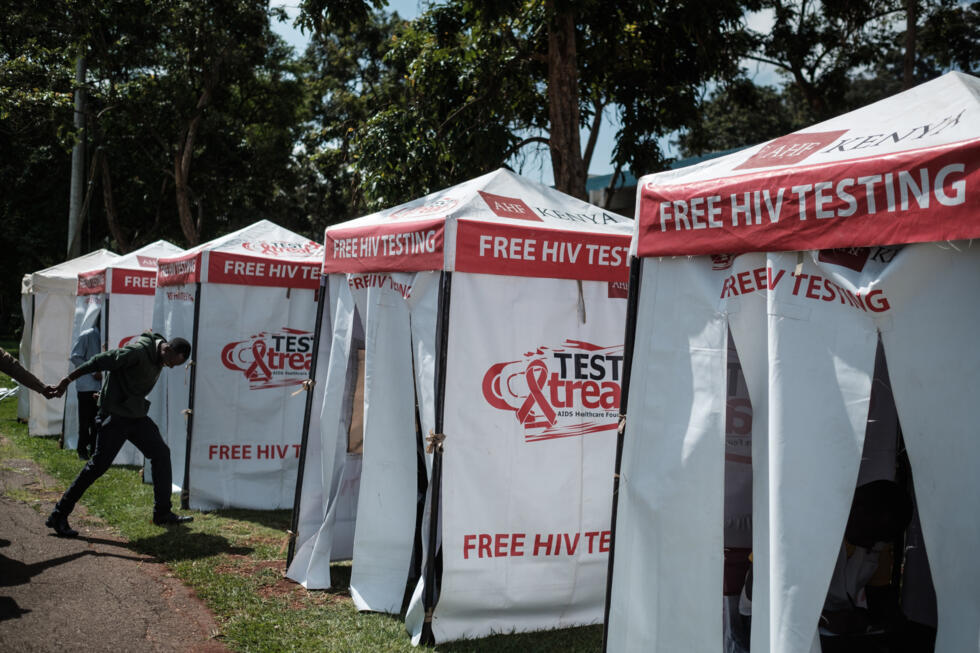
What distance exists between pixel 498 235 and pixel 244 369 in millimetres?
4551

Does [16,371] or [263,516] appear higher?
[16,371]

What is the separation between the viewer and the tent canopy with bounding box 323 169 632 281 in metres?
4.96

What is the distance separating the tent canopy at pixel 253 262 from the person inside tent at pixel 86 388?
299 cm

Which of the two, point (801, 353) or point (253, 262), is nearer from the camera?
point (801, 353)

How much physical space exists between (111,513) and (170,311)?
244 cm

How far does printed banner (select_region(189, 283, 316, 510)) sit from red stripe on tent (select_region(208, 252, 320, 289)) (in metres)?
0.09

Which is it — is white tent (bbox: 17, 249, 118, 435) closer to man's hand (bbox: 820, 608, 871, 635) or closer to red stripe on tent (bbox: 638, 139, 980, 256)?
red stripe on tent (bbox: 638, 139, 980, 256)

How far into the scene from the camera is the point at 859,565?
157 inches

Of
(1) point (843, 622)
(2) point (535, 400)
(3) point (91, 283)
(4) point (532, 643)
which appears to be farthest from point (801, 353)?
(3) point (91, 283)

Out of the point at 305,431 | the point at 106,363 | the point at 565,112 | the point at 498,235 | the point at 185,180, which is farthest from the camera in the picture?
the point at 185,180

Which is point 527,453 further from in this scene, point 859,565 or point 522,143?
point 522,143

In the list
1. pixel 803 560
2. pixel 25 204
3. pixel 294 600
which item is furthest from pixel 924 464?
pixel 25 204

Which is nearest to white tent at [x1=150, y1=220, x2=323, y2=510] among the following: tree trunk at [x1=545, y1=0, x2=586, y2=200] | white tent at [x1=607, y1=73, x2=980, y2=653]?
tree trunk at [x1=545, y1=0, x2=586, y2=200]

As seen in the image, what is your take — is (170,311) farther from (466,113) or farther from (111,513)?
(466,113)
